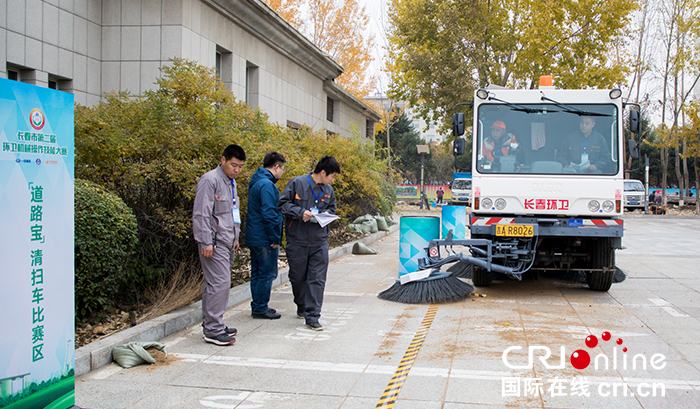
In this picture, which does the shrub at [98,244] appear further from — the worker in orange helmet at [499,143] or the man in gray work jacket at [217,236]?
the worker in orange helmet at [499,143]

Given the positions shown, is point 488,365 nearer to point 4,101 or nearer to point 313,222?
point 313,222

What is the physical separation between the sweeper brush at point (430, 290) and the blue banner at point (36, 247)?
14.9ft

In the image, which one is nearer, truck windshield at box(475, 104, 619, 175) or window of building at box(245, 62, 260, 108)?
truck windshield at box(475, 104, 619, 175)

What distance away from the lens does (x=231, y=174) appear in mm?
5273

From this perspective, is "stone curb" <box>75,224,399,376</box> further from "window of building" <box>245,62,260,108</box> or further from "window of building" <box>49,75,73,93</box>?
"window of building" <box>245,62,260,108</box>

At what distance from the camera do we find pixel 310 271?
582 cm

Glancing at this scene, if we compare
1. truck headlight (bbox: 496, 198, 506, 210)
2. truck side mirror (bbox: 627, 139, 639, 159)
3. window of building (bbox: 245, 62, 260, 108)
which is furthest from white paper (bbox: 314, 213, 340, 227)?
window of building (bbox: 245, 62, 260, 108)

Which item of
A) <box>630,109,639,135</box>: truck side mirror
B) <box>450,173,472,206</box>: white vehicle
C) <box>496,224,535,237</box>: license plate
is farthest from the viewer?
<box>450,173,472,206</box>: white vehicle

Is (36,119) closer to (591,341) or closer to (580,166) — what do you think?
(591,341)

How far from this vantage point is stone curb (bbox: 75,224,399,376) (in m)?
4.41

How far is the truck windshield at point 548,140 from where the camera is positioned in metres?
7.58

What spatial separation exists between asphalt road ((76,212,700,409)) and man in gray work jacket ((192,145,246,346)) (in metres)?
0.22

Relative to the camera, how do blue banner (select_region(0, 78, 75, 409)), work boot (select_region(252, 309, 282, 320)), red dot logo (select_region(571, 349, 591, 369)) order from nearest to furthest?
blue banner (select_region(0, 78, 75, 409)), red dot logo (select_region(571, 349, 591, 369)), work boot (select_region(252, 309, 282, 320))
